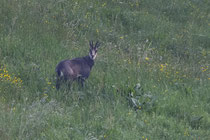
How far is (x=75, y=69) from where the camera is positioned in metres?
7.58

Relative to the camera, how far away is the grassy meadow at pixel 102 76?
555 centimetres

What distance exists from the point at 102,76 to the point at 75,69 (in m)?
0.67

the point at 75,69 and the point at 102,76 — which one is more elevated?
the point at 75,69

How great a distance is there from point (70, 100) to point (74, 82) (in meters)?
0.96

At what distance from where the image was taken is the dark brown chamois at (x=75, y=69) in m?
7.09

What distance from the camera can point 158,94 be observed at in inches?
289

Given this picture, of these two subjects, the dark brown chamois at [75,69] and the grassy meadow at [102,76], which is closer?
the grassy meadow at [102,76]

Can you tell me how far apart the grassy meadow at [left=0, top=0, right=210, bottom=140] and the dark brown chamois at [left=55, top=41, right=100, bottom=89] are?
181mm

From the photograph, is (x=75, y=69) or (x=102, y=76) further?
(x=102, y=76)

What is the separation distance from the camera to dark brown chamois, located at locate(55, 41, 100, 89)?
23.3 ft

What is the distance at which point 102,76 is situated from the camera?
7.75 meters

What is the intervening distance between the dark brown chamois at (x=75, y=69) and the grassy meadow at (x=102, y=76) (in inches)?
7.1

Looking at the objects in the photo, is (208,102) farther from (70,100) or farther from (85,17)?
(85,17)

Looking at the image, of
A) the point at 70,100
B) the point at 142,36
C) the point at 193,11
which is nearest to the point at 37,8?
the point at 142,36
